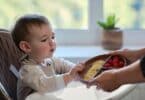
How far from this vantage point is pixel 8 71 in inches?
62.0

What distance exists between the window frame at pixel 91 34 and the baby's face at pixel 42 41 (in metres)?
0.81

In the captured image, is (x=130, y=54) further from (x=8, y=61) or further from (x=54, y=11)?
(x=54, y=11)

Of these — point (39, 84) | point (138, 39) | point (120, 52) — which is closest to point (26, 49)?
point (39, 84)

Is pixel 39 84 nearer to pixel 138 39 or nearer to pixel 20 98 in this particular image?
pixel 20 98

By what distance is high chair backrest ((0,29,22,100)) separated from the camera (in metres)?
1.56

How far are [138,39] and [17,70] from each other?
38.9 inches

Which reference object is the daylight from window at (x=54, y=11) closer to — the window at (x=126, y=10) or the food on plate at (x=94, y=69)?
the window at (x=126, y=10)

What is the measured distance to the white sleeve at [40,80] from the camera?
1375mm

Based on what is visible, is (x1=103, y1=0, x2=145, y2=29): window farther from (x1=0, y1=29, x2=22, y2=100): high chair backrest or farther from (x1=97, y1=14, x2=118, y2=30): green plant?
(x1=0, y1=29, x2=22, y2=100): high chair backrest

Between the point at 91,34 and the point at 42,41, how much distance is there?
2.90ft

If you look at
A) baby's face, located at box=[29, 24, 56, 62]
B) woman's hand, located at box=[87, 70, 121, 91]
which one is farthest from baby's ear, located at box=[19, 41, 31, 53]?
woman's hand, located at box=[87, 70, 121, 91]

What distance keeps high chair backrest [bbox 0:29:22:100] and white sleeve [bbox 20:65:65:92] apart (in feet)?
0.52

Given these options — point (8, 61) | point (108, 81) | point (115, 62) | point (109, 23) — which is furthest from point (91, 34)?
point (108, 81)

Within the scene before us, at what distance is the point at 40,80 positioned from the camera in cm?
138
